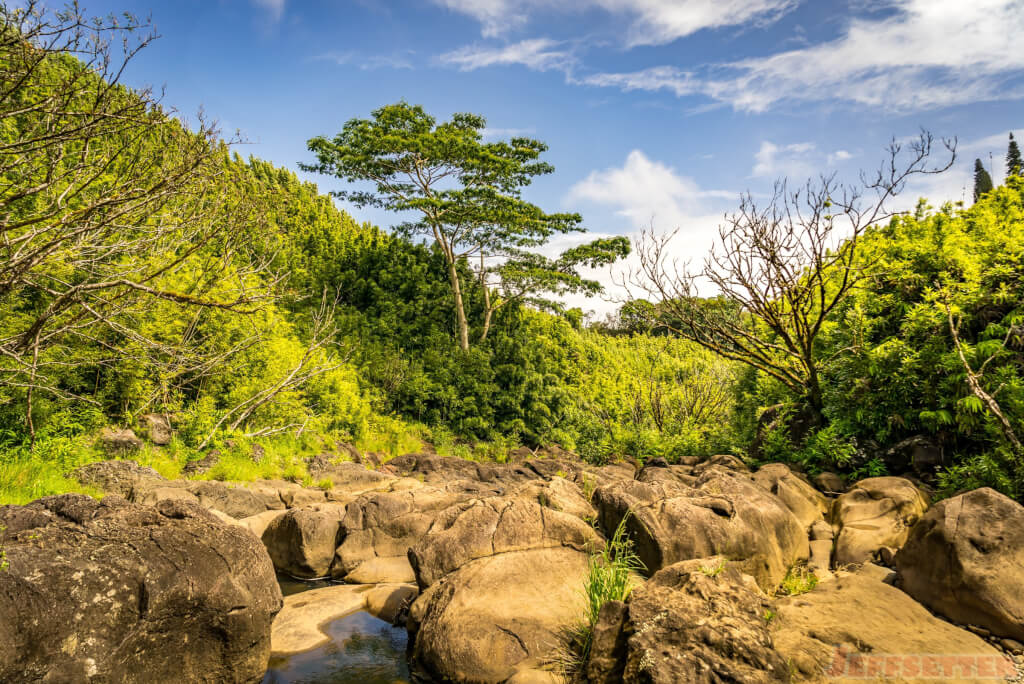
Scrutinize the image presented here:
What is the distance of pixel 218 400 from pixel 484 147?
12.9m

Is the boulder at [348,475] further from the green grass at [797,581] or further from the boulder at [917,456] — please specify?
the boulder at [917,456]

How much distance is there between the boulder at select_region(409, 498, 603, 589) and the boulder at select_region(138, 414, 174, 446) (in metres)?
9.59

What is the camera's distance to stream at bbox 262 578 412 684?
5.06 meters

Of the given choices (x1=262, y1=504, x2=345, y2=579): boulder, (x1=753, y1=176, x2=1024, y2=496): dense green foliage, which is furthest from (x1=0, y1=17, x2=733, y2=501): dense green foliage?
(x1=753, y1=176, x2=1024, y2=496): dense green foliage

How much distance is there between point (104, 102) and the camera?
12.7ft

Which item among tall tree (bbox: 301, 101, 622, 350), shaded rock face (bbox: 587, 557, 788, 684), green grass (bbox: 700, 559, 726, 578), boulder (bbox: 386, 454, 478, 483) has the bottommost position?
boulder (bbox: 386, 454, 478, 483)

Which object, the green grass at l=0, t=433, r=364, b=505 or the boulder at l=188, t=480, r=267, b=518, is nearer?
the green grass at l=0, t=433, r=364, b=505

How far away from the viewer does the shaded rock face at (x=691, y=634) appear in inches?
119

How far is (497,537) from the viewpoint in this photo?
5742 mm

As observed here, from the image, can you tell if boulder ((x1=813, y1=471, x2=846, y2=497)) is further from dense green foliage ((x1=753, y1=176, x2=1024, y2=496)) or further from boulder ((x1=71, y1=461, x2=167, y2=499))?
boulder ((x1=71, y1=461, x2=167, y2=499))

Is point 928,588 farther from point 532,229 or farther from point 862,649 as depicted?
point 532,229

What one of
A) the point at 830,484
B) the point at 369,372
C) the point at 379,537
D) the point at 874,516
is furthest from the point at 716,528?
the point at 369,372

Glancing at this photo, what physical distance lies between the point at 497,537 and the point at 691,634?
282 centimetres

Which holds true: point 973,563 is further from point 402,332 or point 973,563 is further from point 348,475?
point 402,332
